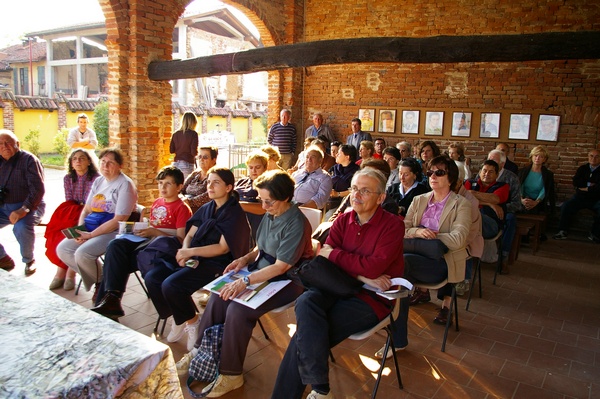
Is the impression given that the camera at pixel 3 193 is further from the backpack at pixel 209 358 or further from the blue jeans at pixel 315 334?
the blue jeans at pixel 315 334

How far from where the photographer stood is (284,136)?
10062 mm

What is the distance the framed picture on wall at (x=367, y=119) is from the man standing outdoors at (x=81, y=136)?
5506 mm

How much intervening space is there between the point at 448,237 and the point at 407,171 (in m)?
1.13

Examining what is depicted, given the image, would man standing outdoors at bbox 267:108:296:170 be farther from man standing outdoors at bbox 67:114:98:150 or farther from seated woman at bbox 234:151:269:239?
seated woman at bbox 234:151:269:239

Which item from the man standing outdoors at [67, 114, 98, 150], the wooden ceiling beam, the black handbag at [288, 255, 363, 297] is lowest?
the black handbag at [288, 255, 363, 297]

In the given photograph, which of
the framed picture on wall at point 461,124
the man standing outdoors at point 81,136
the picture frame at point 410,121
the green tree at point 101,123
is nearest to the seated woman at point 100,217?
the man standing outdoors at point 81,136

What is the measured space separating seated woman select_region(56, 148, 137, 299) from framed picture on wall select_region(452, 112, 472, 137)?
22.7 ft

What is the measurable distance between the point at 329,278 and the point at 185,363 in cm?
123

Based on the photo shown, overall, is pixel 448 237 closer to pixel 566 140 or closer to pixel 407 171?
pixel 407 171

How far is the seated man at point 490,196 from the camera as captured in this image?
4.63 meters

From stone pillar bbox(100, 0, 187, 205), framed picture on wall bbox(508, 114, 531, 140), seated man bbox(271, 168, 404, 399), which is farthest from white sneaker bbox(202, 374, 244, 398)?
framed picture on wall bbox(508, 114, 531, 140)

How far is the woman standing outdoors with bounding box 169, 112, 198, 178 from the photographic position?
7.07 m

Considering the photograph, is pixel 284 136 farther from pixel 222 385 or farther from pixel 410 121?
pixel 222 385

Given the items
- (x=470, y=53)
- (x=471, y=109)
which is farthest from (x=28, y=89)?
(x=470, y=53)
